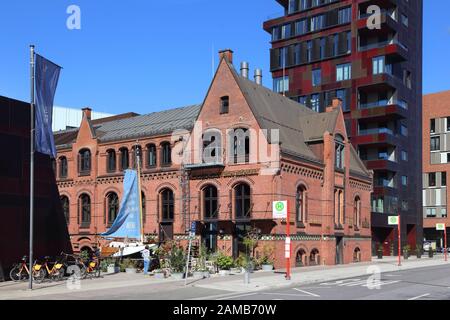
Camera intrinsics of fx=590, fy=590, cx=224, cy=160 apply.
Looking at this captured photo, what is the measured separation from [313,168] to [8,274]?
72.4 ft

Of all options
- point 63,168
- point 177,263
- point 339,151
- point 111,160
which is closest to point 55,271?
point 177,263

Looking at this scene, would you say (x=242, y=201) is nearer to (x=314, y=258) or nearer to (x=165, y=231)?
(x=165, y=231)

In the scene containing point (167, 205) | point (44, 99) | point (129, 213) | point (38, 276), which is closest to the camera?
point (44, 99)

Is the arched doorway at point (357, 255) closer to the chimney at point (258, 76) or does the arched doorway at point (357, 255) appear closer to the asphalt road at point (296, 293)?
the chimney at point (258, 76)

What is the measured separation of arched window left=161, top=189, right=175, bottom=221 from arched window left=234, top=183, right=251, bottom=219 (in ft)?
18.3

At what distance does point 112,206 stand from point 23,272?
20.0 meters

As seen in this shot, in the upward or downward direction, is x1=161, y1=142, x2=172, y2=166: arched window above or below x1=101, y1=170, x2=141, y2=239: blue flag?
above

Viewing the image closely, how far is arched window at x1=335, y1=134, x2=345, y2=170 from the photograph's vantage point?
143ft

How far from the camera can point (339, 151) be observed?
44.3 m

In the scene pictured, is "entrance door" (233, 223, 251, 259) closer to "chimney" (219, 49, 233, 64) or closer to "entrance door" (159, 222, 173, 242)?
"entrance door" (159, 222, 173, 242)

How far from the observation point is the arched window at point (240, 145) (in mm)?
37406

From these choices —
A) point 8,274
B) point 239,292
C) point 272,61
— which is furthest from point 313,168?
point 272,61

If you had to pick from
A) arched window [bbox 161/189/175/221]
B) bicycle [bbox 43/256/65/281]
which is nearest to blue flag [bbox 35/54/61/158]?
bicycle [bbox 43/256/65/281]

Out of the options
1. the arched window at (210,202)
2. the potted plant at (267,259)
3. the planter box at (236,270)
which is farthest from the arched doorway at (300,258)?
the planter box at (236,270)
